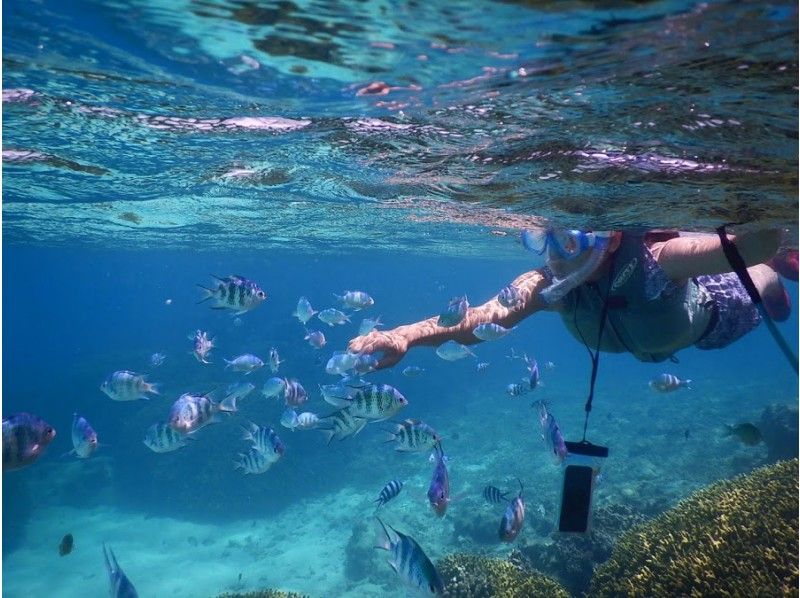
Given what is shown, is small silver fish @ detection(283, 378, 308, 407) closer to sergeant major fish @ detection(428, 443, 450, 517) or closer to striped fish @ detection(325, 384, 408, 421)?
striped fish @ detection(325, 384, 408, 421)

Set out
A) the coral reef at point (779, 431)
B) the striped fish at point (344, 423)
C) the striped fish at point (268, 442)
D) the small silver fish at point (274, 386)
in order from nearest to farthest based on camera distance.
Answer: the striped fish at point (344, 423) → the striped fish at point (268, 442) → the small silver fish at point (274, 386) → the coral reef at point (779, 431)

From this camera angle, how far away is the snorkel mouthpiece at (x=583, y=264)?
5234mm

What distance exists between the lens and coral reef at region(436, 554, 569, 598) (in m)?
8.80

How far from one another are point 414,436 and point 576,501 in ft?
8.89

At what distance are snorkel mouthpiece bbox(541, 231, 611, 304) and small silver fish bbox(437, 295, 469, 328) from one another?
176cm

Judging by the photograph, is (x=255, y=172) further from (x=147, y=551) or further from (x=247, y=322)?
(x=247, y=322)

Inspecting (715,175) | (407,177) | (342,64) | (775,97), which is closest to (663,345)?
(775,97)

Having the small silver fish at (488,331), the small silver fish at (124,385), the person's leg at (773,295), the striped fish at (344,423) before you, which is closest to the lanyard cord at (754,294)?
the person's leg at (773,295)

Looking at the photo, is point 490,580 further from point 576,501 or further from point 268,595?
point 576,501

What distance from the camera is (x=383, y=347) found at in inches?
231

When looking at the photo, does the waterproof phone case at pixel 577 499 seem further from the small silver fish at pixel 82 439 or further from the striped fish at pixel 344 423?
the small silver fish at pixel 82 439

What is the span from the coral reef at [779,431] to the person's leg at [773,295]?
13.6 metres

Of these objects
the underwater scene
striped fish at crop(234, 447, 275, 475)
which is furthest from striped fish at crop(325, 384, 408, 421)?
striped fish at crop(234, 447, 275, 475)

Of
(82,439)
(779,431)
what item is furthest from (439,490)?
(779,431)
